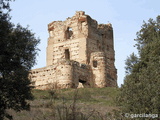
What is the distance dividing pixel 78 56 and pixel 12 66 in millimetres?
29822

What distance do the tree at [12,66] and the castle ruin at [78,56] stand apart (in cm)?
2058

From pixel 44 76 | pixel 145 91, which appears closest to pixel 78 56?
pixel 44 76

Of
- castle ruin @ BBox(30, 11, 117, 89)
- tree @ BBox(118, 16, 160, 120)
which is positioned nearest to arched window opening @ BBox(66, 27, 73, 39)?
castle ruin @ BBox(30, 11, 117, 89)

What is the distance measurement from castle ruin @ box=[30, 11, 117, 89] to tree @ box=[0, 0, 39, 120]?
20.6m

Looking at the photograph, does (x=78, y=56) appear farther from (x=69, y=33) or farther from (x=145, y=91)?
(x=145, y=91)

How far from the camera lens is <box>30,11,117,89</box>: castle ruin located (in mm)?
36969

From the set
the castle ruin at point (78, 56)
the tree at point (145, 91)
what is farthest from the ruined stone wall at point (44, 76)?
the tree at point (145, 91)

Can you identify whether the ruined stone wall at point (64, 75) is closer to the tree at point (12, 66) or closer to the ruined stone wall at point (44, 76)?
the ruined stone wall at point (44, 76)

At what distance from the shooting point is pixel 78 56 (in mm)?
44938

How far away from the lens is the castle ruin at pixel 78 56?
3697cm

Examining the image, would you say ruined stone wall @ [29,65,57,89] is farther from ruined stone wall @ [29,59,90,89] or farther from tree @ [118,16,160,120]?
tree @ [118,16,160,120]

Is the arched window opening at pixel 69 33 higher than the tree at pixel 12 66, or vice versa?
the arched window opening at pixel 69 33

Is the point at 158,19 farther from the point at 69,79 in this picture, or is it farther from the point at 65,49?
the point at 65,49

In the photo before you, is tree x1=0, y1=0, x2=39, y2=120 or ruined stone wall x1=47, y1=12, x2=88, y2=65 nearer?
tree x1=0, y1=0, x2=39, y2=120
